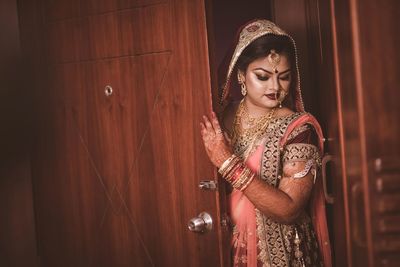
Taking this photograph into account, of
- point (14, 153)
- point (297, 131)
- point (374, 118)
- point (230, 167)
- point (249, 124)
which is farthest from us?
point (14, 153)

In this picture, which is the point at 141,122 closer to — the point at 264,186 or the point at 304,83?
the point at 264,186

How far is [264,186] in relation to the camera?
5.37 feet

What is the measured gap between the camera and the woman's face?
1.76 m

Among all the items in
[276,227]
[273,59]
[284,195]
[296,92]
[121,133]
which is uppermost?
[273,59]

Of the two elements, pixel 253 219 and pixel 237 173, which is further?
pixel 253 219

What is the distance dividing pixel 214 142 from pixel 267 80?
33cm

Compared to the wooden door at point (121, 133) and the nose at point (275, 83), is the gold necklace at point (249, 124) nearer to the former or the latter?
the nose at point (275, 83)

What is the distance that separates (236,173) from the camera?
5.30 feet

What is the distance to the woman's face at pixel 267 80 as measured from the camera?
176 cm

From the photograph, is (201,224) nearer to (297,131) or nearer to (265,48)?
(297,131)

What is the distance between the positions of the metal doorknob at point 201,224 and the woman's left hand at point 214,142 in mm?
206

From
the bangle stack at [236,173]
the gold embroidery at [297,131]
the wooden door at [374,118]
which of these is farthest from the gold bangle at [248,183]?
the wooden door at [374,118]

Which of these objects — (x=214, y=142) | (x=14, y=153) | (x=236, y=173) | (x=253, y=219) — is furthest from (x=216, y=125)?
(x=14, y=153)

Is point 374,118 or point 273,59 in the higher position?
point 273,59
